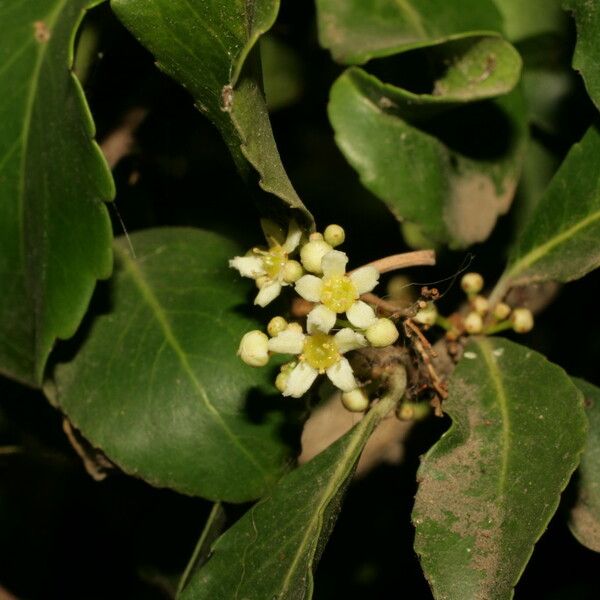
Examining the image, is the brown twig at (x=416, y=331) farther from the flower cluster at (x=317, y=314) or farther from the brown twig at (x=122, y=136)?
the brown twig at (x=122, y=136)

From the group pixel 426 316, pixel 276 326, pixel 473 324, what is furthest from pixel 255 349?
pixel 473 324

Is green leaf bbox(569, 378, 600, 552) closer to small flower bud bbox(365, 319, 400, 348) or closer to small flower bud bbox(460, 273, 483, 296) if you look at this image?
small flower bud bbox(460, 273, 483, 296)

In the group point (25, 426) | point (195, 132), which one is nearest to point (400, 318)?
point (195, 132)

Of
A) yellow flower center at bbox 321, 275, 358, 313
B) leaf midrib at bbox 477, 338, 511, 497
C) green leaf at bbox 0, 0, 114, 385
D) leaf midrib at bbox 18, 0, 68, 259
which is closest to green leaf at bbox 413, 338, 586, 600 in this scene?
leaf midrib at bbox 477, 338, 511, 497

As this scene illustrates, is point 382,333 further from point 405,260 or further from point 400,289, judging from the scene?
point 400,289

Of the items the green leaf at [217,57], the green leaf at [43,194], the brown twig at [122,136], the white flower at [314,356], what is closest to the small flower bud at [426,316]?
the white flower at [314,356]

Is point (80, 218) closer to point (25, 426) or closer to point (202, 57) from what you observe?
point (202, 57)
